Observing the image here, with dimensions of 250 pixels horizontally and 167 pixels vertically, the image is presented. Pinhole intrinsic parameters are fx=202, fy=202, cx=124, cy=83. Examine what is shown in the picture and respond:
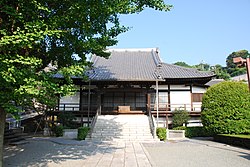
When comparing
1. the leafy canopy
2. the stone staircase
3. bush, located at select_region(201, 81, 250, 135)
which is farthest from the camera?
the stone staircase

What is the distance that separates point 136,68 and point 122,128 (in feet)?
26.2

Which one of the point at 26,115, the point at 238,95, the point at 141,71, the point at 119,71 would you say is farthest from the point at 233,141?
the point at 26,115

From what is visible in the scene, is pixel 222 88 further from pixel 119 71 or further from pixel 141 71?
pixel 119 71

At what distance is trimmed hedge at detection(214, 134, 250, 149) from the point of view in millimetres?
10359

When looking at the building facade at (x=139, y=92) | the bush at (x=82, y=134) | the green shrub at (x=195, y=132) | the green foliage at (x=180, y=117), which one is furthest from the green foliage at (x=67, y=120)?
the green shrub at (x=195, y=132)

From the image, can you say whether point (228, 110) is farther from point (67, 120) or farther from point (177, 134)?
point (67, 120)

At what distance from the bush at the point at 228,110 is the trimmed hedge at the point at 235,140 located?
0.46 metres

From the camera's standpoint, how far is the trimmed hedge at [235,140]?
10.4 meters

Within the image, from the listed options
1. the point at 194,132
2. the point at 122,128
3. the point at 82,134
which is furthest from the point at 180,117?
the point at 82,134

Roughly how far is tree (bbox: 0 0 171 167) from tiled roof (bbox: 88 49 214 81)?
36.8 ft

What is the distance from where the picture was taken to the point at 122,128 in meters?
15.1

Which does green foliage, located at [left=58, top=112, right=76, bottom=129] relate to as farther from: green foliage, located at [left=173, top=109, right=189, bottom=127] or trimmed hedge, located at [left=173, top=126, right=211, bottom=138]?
trimmed hedge, located at [left=173, top=126, right=211, bottom=138]

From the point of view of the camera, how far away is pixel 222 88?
42.9ft

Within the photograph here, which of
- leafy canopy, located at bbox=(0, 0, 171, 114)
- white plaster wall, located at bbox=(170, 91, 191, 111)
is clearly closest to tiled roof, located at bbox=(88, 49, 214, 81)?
white plaster wall, located at bbox=(170, 91, 191, 111)
